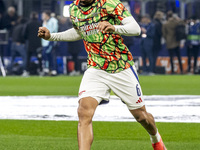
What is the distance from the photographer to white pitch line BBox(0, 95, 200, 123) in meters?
10.7

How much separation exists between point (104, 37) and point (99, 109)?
18.6 ft

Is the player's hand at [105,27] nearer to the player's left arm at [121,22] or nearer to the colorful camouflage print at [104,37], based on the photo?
the player's left arm at [121,22]

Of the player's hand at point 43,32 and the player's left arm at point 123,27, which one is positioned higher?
the player's left arm at point 123,27

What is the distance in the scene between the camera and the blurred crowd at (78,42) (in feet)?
82.8

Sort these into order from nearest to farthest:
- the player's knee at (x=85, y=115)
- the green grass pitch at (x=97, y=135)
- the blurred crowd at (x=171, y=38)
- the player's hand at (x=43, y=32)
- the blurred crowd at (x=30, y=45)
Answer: the player's knee at (x=85, y=115) < the player's hand at (x=43, y=32) < the green grass pitch at (x=97, y=135) < the blurred crowd at (x=30, y=45) < the blurred crowd at (x=171, y=38)

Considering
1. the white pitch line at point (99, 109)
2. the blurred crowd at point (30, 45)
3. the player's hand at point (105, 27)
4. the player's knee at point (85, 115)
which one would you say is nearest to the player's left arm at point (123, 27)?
the player's hand at point (105, 27)

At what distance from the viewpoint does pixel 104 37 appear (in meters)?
6.59

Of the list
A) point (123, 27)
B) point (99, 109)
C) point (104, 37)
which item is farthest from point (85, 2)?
point (99, 109)

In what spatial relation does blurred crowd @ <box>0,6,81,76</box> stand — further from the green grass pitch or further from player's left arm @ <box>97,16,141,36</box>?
player's left arm @ <box>97,16,141,36</box>

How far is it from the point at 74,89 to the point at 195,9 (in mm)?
11251

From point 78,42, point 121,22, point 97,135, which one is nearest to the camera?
point 121,22

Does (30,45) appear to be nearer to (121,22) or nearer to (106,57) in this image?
(106,57)

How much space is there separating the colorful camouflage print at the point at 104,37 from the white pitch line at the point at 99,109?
3773 millimetres

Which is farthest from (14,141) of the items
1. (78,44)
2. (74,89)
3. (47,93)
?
(78,44)
